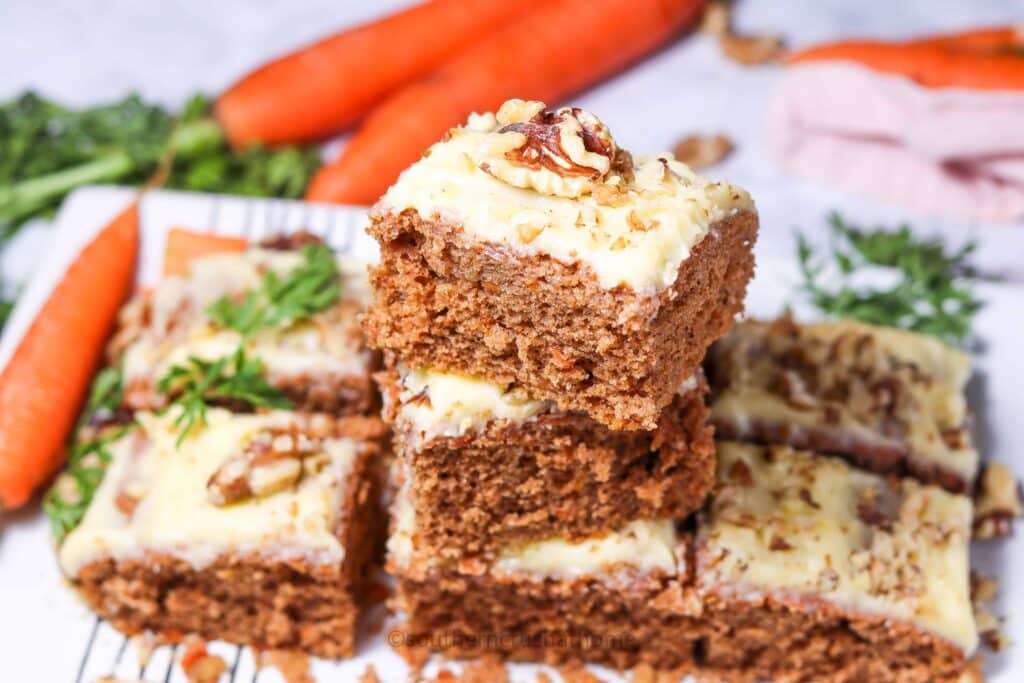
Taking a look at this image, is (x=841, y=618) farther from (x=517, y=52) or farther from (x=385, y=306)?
(x=517, y=52)

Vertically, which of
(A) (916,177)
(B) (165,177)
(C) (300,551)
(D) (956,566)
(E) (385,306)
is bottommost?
(C) (300,551)

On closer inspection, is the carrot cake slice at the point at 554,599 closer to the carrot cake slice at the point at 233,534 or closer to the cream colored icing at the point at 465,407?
the carrot cake slice at the point at 233,534

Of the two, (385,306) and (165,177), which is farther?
(165,177)

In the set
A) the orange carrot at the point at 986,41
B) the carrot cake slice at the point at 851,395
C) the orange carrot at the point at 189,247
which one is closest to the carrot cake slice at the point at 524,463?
the carrot cake slice at the point at 851,395

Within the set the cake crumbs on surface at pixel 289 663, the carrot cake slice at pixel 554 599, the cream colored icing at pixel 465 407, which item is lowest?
the cake crumbs on surface at pixel 289 663

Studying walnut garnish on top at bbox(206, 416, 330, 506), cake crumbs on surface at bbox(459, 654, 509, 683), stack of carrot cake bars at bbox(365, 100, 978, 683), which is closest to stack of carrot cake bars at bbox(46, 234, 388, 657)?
walnut garnish on top at bbox(206, 416, 330, 506)

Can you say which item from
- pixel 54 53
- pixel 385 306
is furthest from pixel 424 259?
pixel 54 53

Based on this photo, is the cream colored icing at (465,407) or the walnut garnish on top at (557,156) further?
the cream colored icing at (465,407)
